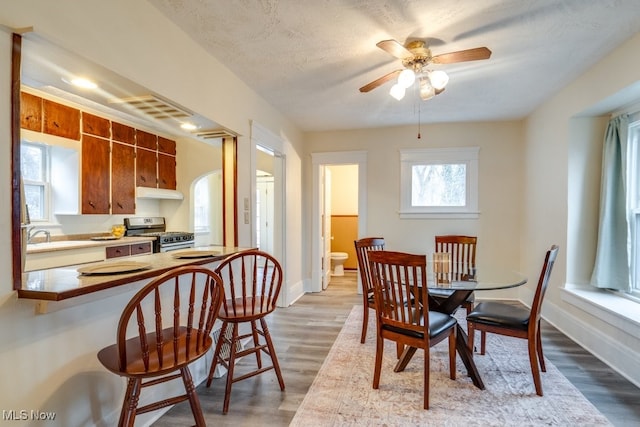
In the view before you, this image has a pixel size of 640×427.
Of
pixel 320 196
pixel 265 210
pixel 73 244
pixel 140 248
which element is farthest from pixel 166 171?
pixel 265 210

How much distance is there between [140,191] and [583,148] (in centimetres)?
512

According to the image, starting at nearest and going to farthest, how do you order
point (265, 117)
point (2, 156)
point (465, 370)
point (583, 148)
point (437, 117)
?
point (2, 156)
point (465, 370)
point (583, 148)
point (265, 117)
point (437, 117)

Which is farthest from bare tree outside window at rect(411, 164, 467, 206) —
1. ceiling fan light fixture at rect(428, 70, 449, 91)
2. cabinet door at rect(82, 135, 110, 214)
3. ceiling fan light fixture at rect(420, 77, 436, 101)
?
cabinet door at rect(82, 135, 110, 214)

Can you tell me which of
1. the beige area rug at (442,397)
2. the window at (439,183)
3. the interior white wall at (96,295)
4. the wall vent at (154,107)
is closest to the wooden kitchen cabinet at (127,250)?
the wall vent at (154,107)

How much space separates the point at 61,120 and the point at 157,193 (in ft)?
4.73

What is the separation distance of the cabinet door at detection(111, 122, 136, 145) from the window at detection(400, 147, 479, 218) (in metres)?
3.69

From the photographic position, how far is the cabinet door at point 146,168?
4.41m

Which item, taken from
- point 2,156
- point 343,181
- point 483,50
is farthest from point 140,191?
point 483,50

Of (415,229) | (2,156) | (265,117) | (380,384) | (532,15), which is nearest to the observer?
(2,156)

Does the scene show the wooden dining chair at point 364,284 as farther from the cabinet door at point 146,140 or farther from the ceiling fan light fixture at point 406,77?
the cabinet door at point 146,140

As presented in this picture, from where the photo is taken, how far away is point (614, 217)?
9.60 ft

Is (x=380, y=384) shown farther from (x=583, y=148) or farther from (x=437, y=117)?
(x=437, y=117)

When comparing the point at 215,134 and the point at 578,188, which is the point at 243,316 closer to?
the point at 215,134

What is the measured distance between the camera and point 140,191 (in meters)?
4.40
